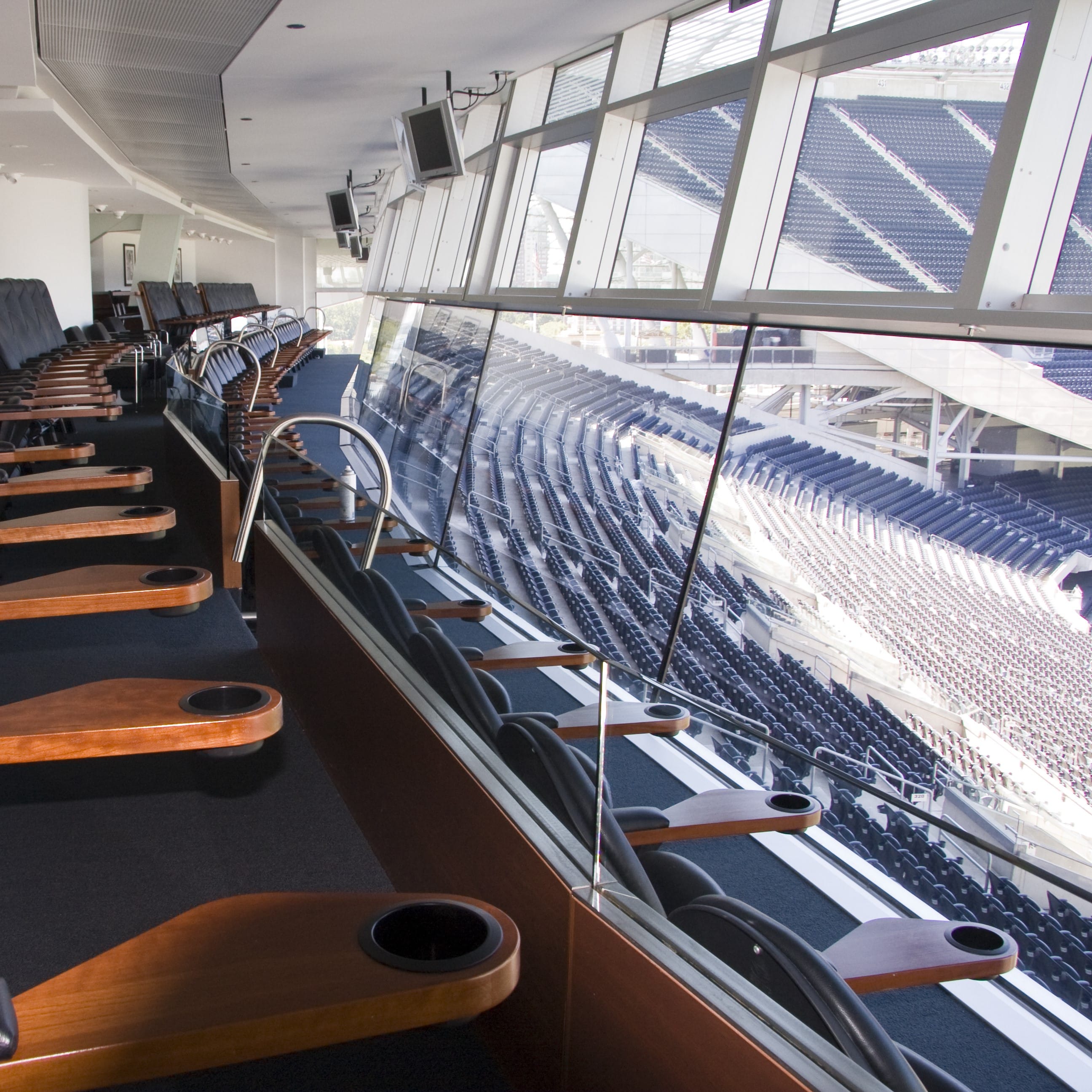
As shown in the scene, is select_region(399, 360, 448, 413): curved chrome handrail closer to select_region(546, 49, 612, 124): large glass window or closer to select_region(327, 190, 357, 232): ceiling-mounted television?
select_region(546, 49, 612, 124): large glass window

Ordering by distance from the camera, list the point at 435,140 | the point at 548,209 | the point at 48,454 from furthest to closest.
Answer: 1. the point at 548,209
2. the point at 435,140
3. the point at 48,454

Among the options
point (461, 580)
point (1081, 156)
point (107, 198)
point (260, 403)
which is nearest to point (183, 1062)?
point (461, 580)

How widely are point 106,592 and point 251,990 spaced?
1337 mm

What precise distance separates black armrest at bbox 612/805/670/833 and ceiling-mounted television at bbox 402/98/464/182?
612cm

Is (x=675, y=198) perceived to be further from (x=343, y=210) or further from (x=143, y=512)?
(x=343, y=210)

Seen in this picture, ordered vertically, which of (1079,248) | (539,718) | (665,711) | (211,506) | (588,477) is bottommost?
(588,477)

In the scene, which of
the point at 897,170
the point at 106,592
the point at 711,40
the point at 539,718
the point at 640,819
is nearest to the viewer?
the point at 640,819

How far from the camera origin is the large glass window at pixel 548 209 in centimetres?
691

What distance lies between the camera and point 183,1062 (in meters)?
1.05

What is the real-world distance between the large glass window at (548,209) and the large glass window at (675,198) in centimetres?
80

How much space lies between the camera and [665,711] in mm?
1283

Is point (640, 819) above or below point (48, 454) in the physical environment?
above

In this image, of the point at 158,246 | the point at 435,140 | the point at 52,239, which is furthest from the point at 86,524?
the point at 158,246

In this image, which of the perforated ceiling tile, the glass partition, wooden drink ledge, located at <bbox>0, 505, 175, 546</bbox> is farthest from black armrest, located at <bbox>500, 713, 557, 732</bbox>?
the perforated ceiling tile
